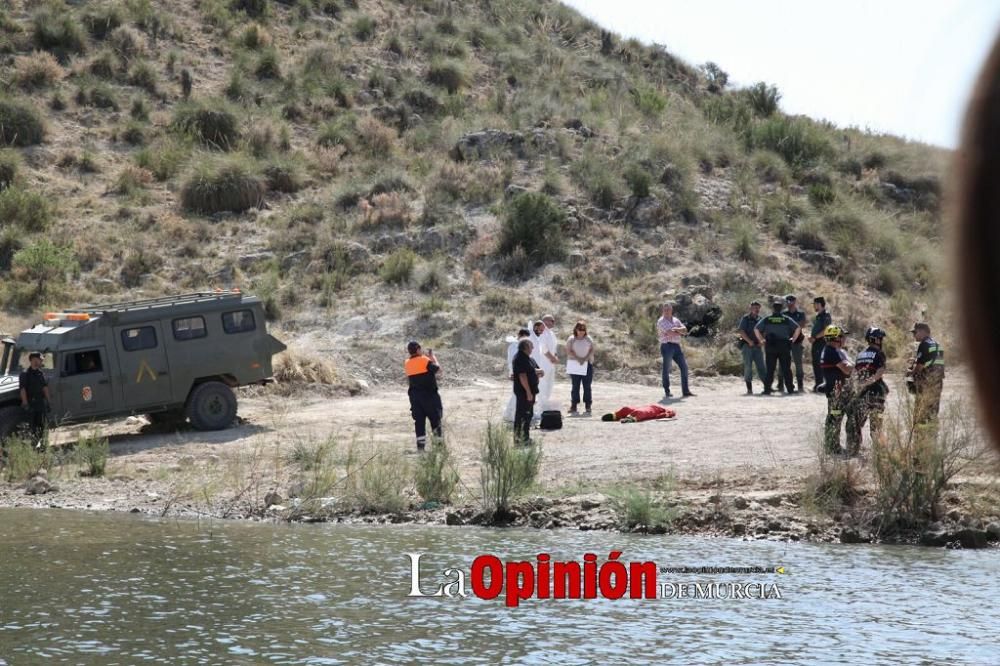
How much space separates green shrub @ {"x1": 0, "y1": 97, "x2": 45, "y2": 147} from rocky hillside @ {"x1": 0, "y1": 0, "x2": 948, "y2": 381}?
7 cm

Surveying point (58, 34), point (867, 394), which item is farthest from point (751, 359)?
point (58, 34)

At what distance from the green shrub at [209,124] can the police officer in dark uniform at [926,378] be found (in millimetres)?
29099

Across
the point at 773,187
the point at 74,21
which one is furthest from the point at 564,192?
the point at 74,21

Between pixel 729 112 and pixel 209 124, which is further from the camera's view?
pixel 729 112

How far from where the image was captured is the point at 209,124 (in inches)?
1591

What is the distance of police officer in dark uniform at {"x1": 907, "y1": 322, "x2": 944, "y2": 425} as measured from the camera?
12695mm

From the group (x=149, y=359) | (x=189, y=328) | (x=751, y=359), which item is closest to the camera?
(x=149, y=359)

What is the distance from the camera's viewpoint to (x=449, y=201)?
116ft

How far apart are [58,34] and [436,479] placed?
34.2 meters

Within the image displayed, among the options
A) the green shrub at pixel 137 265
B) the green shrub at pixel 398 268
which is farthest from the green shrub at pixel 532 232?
the green shrub at pixel 137 265

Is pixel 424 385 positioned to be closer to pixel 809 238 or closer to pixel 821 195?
pixel 809 238

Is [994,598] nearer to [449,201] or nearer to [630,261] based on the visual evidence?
[630,261]

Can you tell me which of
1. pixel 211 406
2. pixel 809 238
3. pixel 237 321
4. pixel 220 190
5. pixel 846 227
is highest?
pixel 220 190

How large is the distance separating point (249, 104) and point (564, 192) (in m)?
13.1
